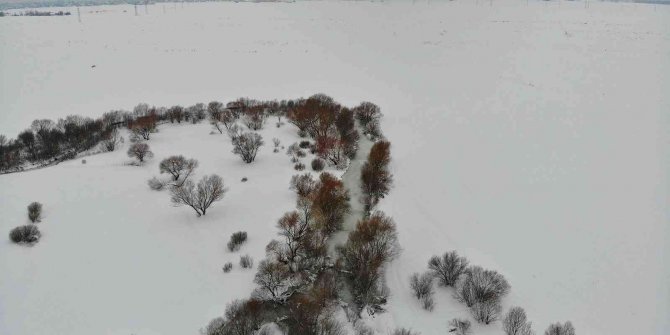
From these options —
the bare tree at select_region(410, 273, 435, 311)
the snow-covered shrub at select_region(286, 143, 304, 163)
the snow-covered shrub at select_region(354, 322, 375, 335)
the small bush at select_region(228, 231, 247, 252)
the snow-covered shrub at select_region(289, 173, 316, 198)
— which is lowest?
the snow-covered shrub at select_region(354, 322, 375, 335)

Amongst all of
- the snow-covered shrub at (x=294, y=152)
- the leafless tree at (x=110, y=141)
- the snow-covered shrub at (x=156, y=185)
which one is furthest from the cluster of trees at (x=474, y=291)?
the leafless tree at (x=110, y=141)

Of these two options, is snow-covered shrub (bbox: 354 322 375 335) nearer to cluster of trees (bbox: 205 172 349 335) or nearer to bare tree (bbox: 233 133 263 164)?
cluster of trees (bbox: 205 172 349 335)

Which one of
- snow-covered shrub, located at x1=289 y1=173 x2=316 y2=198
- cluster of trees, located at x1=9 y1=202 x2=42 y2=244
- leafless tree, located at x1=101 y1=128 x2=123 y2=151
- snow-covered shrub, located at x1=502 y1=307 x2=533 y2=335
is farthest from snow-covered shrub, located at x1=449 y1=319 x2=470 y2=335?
leafless tree, located at x1=101 y1=128 x2=123 y2=151

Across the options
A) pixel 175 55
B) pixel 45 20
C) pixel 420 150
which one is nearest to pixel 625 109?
pixel 420 150

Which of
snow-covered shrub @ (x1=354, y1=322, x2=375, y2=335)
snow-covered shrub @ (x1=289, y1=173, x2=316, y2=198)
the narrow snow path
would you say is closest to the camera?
snow-covered shrub @ (x1=354, y1=322, x2=375, y2=335)

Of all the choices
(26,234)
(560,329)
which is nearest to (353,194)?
(560,329)

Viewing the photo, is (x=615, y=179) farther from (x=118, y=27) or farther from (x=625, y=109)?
(x=118, y=27)
